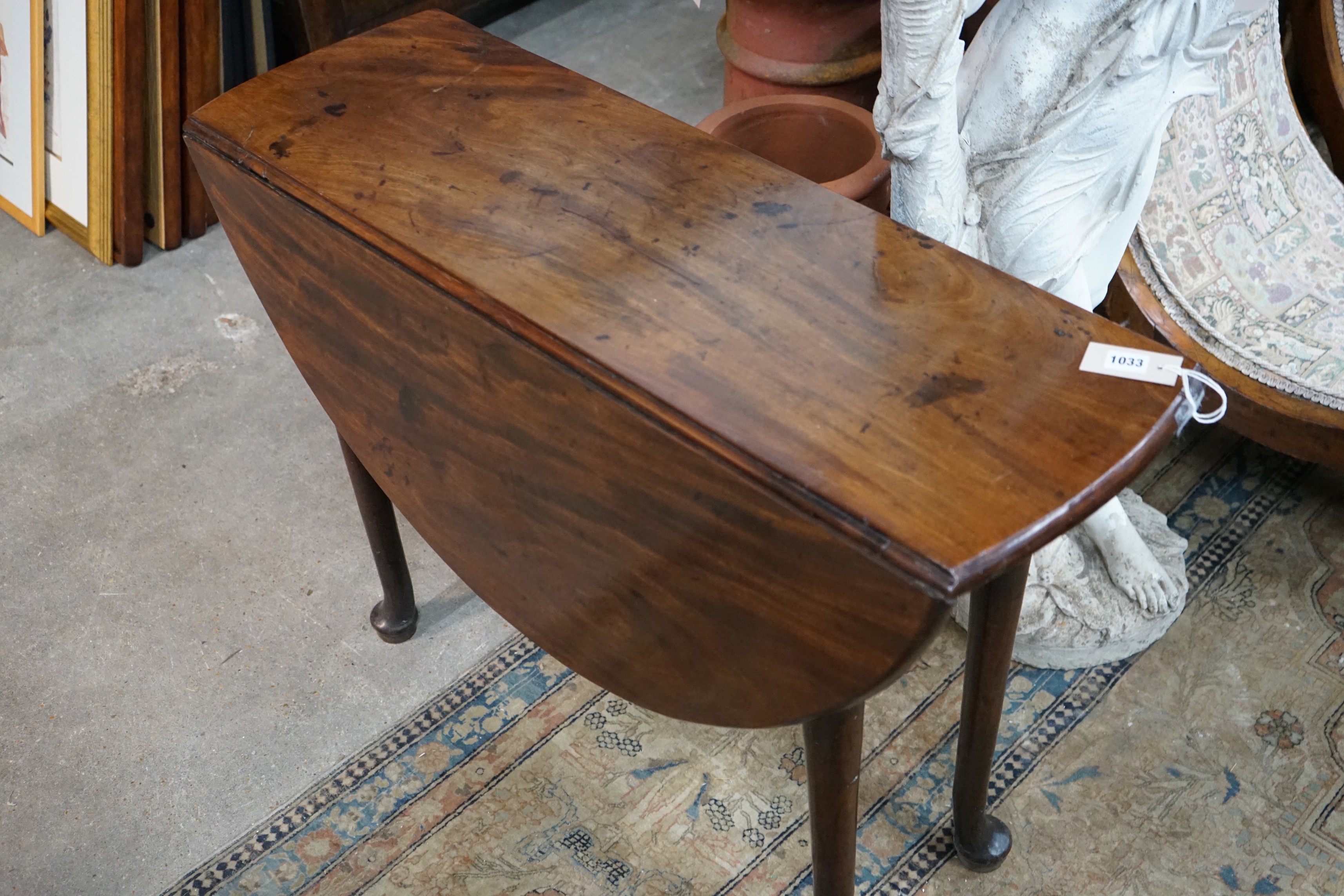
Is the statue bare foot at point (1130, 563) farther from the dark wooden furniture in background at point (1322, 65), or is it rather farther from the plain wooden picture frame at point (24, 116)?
the plain wooden picture frame at point (24, 116)

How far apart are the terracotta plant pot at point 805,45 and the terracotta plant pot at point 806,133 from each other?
158mm

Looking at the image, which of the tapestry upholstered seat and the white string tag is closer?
the white string tag

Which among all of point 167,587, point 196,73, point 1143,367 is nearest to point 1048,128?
point 1143,367

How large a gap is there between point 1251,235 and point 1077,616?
856mm

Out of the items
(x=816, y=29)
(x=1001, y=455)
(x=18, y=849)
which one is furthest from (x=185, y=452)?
(x=1001, y=455)

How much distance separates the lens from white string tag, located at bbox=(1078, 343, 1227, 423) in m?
1.00

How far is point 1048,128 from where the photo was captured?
1.44m

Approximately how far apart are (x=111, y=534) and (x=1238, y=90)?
6.85ft

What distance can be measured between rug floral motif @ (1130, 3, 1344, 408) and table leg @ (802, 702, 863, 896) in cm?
112

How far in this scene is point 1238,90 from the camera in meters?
2.12

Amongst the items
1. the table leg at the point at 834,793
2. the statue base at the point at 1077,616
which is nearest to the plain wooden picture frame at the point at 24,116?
the statue base at the point at 1077,616

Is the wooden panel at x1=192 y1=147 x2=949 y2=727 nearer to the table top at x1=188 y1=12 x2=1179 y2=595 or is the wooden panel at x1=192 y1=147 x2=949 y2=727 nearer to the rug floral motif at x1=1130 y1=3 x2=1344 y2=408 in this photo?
the table top at x1=188 y1=12 x2=1179 y2=595

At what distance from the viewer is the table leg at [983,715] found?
120 cm

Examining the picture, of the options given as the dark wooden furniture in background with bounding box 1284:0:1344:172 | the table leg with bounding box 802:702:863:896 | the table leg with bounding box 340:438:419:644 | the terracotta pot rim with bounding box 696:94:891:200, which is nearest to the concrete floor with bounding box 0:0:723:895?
the table leg with bounding box 340:438:419:644
